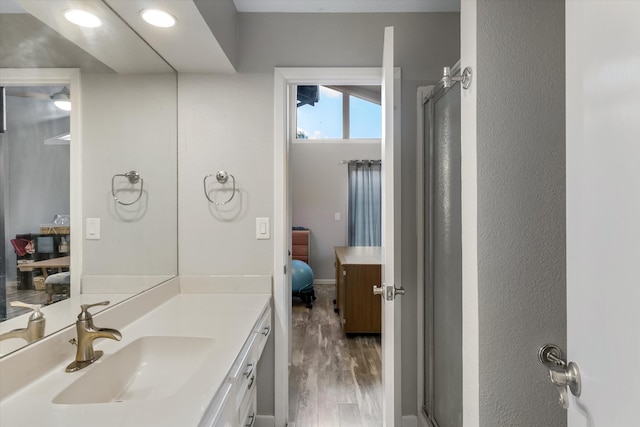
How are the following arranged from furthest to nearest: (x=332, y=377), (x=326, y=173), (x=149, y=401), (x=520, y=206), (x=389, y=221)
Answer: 1. (x=326, y=173)
2. (x=332, y=377)
3. (x=389, y=221)
4. (x=520, y=206)
5. (x=149, y=401)

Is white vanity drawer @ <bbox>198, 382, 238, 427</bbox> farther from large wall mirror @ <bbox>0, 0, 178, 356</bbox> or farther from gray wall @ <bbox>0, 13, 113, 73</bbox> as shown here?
gray wall @ <bbox>0, 13, 113, 73</bbox>

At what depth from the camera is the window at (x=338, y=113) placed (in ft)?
17.8

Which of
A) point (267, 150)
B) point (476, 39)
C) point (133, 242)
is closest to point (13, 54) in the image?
point (133, 242)

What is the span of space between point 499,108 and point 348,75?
1023 millimetres

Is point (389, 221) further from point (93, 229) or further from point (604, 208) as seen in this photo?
point (93, 229)

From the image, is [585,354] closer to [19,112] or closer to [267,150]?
[19,112]

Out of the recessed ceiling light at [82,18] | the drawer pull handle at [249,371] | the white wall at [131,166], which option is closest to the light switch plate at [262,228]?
the white wall at [131,166]

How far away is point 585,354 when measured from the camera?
63 centimetres

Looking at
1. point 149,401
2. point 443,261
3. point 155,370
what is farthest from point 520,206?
point 155,370

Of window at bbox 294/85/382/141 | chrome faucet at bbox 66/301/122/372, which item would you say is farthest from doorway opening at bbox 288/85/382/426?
chrome faucet at bbox 66/301/122/372

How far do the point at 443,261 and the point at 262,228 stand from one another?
1005 millimetres

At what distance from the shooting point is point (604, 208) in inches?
22.9

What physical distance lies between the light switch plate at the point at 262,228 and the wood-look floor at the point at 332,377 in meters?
1.18

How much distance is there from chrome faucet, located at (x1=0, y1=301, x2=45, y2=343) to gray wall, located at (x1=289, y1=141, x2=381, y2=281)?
476cm
